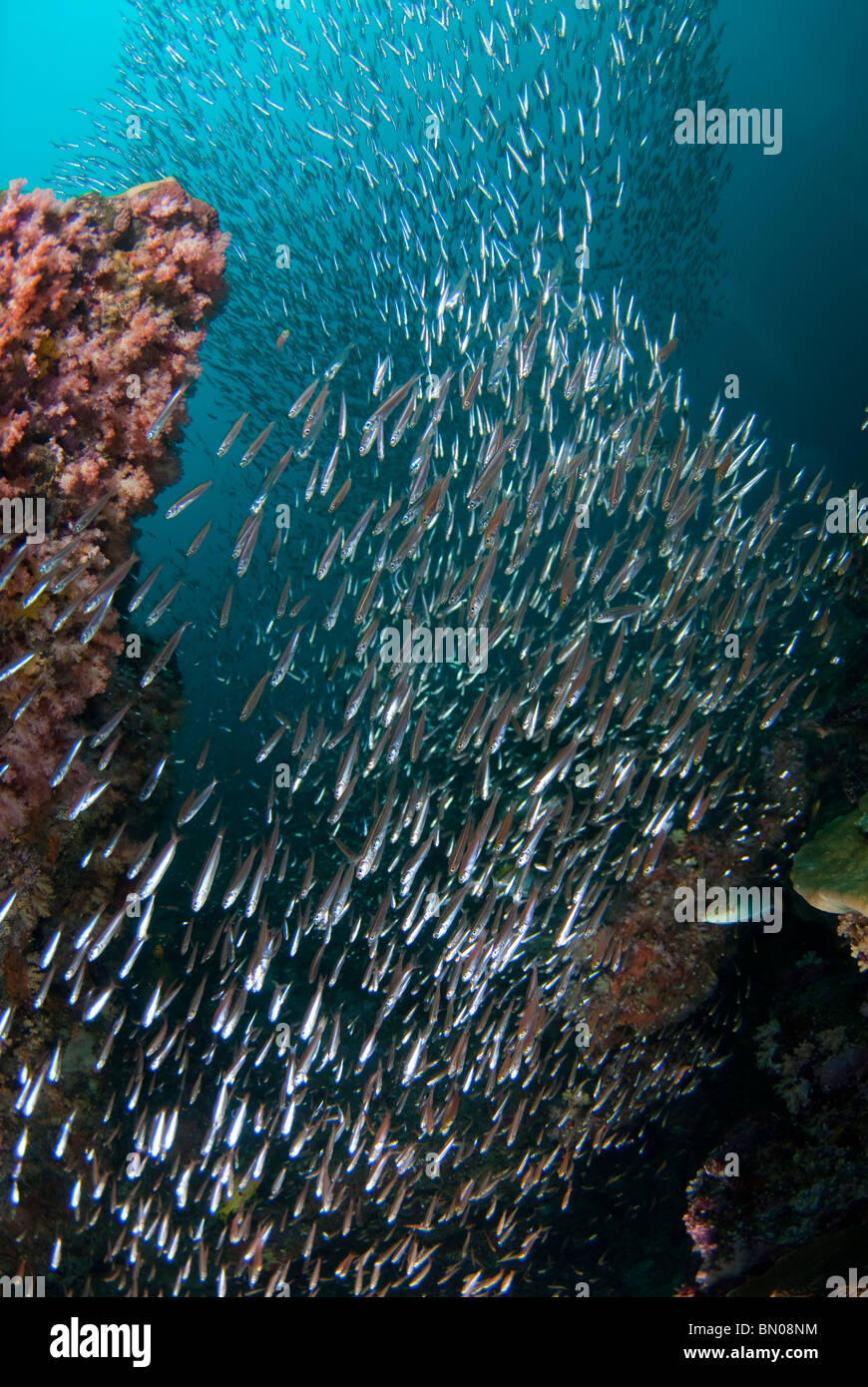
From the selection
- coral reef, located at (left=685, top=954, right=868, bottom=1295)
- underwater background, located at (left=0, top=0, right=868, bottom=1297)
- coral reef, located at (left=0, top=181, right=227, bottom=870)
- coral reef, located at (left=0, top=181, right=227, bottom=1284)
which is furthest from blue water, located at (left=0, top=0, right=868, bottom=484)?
coral reef, located at (left=0, top=181, right=227, bottom=1284)

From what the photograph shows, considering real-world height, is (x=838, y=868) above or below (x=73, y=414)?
below

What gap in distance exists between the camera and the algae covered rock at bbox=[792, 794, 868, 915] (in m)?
4.38

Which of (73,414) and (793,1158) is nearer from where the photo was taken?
(793,1158)

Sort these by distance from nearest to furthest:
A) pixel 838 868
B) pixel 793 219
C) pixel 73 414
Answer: pixel 838 868, pixel 73 414, pixel 793 219

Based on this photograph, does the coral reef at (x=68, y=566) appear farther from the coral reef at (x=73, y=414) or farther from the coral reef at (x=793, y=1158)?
the coral reef at (x=793, y=1158)

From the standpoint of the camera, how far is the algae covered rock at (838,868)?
438cm

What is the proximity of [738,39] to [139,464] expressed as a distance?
67607 millimetres

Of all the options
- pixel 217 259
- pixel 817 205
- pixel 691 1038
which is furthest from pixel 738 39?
pixel 691 1038

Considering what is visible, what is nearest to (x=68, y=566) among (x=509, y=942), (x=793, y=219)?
(x=509, y=942)

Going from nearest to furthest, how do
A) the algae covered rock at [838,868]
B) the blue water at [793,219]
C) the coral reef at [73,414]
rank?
the algae covered rock at [838,868] → the coral reef at [73,414] → the blue water at [793,219]

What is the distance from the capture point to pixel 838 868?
15.0 ft

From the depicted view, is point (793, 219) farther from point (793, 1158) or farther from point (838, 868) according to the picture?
point (793, 1158)

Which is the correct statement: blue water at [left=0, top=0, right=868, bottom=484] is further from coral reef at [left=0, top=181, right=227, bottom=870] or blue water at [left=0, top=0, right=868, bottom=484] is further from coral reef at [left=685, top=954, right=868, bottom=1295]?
coral reef at [left=0, top=181, right=227, bottom=870]

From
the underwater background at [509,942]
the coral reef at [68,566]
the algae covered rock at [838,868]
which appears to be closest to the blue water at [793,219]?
the underwater background at [509,942]
